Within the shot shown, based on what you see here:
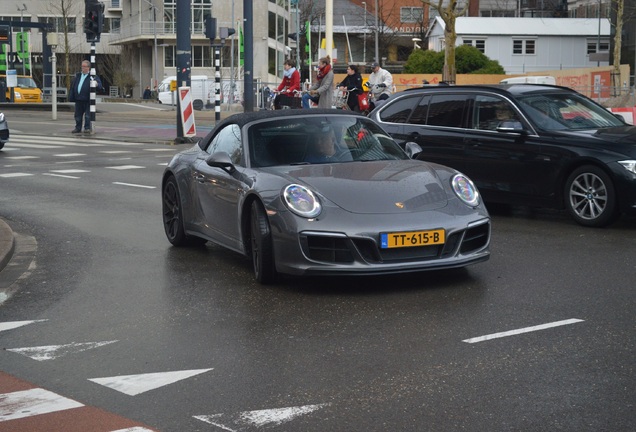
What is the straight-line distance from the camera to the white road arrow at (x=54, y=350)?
21.2 ft

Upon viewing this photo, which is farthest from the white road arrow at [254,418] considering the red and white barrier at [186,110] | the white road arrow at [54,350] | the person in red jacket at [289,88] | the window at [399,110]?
the person in red jacket at [289,88]

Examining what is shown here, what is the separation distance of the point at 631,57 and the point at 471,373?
61506mm

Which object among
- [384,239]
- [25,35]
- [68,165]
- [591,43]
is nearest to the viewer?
[384,239]

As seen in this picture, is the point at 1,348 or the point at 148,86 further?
the point at 148,86

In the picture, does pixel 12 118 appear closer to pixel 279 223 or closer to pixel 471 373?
pixel 279 223

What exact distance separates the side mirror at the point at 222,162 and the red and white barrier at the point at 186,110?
17134mm

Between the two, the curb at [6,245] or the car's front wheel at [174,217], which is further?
the car's front wheel at [174,217]

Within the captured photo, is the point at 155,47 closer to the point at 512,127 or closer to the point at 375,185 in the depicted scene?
the point at 512,127

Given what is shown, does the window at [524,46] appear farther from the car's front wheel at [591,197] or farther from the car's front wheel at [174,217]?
the car's front wheel at [174,217]

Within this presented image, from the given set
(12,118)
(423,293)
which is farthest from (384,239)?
(12,118)

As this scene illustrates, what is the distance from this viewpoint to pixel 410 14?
103m

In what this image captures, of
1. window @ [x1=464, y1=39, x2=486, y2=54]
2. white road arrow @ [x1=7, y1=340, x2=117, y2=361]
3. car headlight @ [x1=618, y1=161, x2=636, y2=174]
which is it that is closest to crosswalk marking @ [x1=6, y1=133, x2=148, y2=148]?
car headlight @ [x1=618, y1=161, x2=636, y2=174]

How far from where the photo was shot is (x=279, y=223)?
26.8 ft

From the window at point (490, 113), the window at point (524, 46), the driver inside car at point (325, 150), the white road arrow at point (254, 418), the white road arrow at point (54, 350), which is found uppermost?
the window at point (524, 46)
